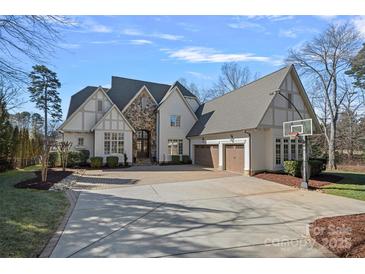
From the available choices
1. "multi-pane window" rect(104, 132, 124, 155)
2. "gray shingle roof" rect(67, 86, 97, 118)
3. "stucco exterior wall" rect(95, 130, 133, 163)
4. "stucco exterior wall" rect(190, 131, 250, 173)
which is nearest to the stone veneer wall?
"stucco exterior wall" rect(95, 130, 133, 163)

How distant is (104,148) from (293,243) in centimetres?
1821

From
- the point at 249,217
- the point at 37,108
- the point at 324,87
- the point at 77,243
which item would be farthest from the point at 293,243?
the point at 37,108

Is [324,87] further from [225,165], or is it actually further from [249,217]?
[249,217]

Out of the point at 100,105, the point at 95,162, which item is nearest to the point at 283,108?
the point at 95,162

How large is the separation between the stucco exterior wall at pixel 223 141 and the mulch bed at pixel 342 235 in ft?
31.9

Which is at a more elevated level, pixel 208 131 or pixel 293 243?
pixel 208 131

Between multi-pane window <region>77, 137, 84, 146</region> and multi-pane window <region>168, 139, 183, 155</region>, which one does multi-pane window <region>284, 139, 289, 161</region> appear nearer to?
multi-pane window <region>168, 139, 183, 155</region>

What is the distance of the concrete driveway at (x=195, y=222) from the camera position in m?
4.39

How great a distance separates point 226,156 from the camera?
17984 millimetres

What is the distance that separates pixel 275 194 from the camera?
10.1m

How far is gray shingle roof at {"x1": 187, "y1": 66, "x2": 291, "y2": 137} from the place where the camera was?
51.5ft

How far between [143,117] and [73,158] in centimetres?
722

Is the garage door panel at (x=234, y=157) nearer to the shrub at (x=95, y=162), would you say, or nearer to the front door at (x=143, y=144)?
the front door at (x=143, y=144)

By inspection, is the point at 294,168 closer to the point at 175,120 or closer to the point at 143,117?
the point at 175,120
